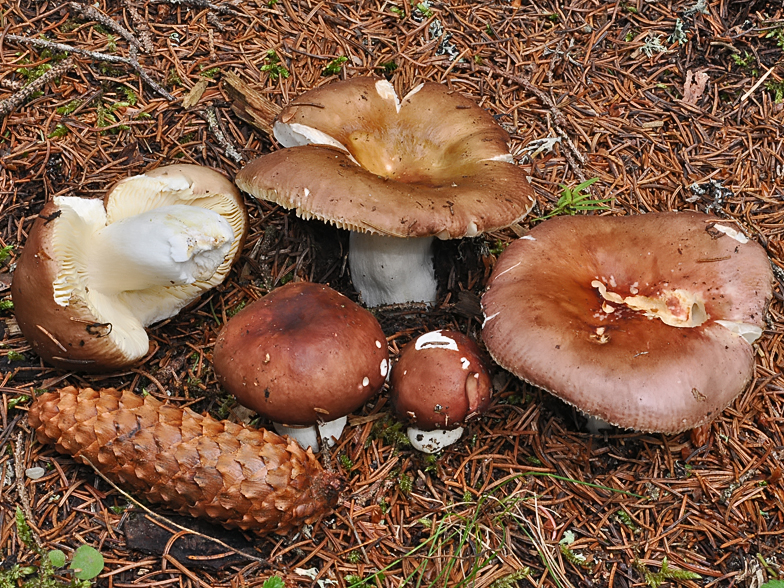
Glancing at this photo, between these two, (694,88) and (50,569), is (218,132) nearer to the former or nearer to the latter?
(50,569)

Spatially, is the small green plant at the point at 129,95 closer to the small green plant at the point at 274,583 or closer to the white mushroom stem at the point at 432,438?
the white mushroom stem at the point at 432,438

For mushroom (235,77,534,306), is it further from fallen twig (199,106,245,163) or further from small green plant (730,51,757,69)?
small green plant (730,51,757,69)

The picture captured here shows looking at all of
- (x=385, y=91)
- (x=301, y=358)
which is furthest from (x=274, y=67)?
(x=301, y=358)

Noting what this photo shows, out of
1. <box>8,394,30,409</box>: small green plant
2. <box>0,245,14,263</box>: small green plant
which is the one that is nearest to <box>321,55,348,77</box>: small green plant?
<box>0,245,14,263</box>: small green plant

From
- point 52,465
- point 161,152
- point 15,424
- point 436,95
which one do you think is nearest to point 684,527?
point 436,95

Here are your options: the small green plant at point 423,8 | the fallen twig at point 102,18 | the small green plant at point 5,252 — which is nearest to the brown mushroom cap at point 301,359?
the small green plant at point 5,252

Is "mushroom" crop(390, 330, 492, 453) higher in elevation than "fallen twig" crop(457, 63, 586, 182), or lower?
lower
